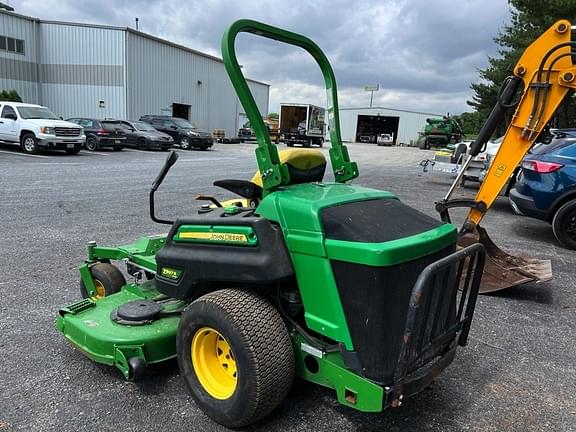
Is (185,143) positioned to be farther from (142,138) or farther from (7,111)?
(7,111)

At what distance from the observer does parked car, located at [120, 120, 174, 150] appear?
22.3 m

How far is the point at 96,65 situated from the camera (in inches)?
1128

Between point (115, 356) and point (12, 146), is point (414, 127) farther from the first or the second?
point (115, 356)

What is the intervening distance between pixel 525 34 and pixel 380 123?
1773 inches

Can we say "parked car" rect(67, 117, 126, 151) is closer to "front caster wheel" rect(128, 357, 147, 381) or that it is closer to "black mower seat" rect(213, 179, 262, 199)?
"black mower seat" rect(213, 179, 262, 199)

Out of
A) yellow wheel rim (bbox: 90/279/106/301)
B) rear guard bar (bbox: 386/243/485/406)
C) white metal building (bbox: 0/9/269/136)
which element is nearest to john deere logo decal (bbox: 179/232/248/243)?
rear guard bar (bbox: 386/243/485/406)

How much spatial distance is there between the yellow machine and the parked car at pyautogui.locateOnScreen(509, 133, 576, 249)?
1849mm

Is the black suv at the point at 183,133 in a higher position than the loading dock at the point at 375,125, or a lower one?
lower

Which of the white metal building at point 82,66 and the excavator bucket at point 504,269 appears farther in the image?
the white metal building at point 82,66

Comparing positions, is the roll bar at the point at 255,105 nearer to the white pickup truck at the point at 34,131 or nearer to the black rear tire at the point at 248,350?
the black rear tire at the point at 248,350

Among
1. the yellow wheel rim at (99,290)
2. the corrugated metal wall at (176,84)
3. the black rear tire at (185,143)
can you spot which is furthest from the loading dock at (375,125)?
the yellow wheel rim at (99,290)

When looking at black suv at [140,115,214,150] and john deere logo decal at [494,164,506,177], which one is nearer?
john deere logo decal at [494,164,506,177]

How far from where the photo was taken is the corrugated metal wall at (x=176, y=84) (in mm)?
29359

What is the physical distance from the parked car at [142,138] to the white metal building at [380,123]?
143 feet
